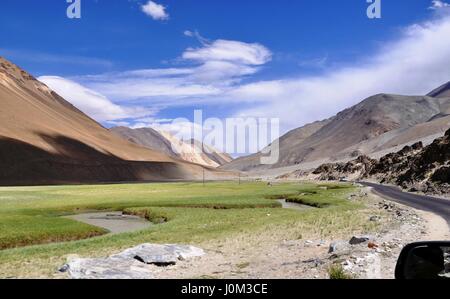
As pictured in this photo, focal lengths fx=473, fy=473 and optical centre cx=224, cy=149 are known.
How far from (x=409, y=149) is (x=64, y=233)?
169765mm

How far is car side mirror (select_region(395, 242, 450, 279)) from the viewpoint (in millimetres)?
7406

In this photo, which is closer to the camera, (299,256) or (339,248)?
(339,248)

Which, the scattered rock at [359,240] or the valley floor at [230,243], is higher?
the scattered rock at [359,240]

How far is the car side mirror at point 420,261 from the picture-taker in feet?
24.3

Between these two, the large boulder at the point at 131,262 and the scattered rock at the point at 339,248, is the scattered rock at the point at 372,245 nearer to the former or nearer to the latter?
the scattered rock at the point at 339,248

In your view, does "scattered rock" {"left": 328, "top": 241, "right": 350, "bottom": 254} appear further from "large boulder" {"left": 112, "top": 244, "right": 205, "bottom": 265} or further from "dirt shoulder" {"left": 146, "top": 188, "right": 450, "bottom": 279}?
"large boulder" {"left": 112, "top": 244, "right": 205, "bottom": 265}

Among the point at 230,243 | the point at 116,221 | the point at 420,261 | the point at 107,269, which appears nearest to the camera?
the point at 420,261

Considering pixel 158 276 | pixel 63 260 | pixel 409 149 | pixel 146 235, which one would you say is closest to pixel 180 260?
pixel 158 276

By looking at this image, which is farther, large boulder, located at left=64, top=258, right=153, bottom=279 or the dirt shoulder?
large boulder, located at left=64, top=258, right=153, bottom=279

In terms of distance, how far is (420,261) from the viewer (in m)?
7.48

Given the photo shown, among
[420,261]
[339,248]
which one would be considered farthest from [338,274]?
[420,261]

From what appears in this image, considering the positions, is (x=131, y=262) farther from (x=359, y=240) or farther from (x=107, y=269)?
(x=359, y=240)

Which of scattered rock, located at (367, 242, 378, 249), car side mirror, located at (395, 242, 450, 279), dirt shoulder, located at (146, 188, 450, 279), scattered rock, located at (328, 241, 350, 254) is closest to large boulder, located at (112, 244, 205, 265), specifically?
dirt shoulder, located at (146, 188, 450, 279)

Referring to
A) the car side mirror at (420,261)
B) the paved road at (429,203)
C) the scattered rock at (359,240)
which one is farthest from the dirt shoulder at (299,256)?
the paved road at (429,203)
